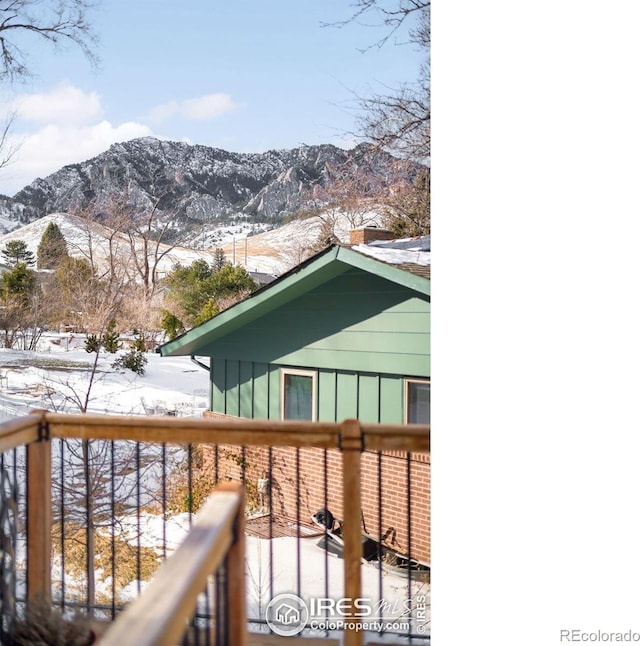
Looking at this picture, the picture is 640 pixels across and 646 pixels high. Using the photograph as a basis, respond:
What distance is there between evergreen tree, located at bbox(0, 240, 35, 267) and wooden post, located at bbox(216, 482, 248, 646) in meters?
2.20

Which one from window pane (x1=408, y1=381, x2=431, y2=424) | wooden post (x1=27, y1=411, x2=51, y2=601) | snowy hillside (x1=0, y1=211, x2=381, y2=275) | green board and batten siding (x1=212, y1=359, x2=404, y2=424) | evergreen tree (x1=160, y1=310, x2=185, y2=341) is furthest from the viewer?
evergreen tree (x1=160, y1=310, x2=185, y2=341)

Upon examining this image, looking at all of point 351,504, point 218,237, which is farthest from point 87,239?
point 351,504

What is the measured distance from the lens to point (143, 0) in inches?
104

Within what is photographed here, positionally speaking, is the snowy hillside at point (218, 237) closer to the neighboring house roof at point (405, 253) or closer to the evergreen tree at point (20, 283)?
Answer: the evergreen tree at point (20, 283)

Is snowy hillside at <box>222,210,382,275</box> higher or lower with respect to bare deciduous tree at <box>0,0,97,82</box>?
lower

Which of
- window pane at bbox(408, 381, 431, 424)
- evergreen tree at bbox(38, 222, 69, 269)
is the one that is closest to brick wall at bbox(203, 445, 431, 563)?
window pane at bbox(408, 381, 431, 424)

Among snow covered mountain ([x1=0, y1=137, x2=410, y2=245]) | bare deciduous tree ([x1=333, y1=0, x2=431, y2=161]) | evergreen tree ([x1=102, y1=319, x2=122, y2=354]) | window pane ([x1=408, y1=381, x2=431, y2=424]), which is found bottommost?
window pane ([x1=408, y1=381, x2=431, y2=424])

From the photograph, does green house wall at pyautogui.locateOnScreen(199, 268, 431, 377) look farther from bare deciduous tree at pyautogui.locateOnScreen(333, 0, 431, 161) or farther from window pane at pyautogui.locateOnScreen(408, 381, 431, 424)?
bare deciduous tree at pyautogui.locateOnScreen(333, 0, 431, 161)

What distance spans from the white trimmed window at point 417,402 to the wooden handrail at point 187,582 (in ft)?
5.69

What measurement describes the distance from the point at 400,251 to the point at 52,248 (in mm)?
1555

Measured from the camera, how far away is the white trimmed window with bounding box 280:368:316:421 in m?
2.95

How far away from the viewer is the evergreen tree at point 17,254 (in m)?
2.71
